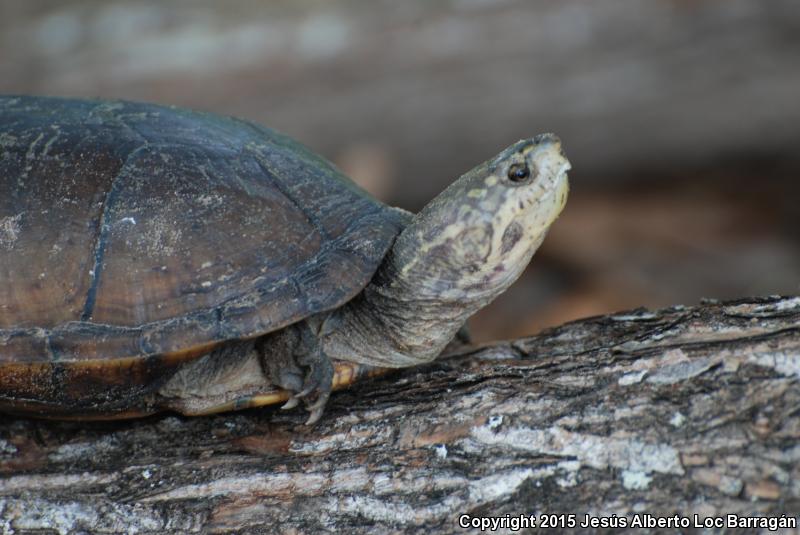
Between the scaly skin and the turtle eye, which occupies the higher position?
the turtle eye

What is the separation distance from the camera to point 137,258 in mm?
2570

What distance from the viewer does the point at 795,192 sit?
6.72m

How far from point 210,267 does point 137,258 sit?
232mm

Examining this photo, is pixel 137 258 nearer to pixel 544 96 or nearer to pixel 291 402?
pixel 291 402

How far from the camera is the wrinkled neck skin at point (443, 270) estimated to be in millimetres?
2646

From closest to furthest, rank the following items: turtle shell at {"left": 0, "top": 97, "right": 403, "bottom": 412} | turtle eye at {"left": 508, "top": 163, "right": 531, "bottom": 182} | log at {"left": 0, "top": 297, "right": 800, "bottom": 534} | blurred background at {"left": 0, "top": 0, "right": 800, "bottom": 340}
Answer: log at {"left": 0, "top": 297, "right": 800, "bottom": 534}
turtle shell at {"left": 0, "top": 97, "right": 403, "bottom": 412}
turtle eye at {"left": 508, "top": 163, "right": 531, "bottom": 182}
blurred background at {"left": 0, "top": 0, "right": 800, "bottom": 340}

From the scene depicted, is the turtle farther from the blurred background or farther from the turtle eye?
the blurred background

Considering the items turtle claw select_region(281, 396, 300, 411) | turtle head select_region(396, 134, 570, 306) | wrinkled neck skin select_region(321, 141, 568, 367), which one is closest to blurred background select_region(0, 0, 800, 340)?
wrinkled neck skin select_region(321, 141, 568, 367)

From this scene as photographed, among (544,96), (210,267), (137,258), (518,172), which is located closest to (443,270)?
(518,172)

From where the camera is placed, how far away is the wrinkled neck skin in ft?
8.68

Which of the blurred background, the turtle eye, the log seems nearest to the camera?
the log

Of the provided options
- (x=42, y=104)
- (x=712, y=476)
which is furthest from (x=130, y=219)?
(x=712, y=476)

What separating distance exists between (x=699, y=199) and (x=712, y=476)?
5.17 meters

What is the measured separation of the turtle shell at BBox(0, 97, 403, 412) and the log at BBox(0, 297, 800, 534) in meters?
0.28
